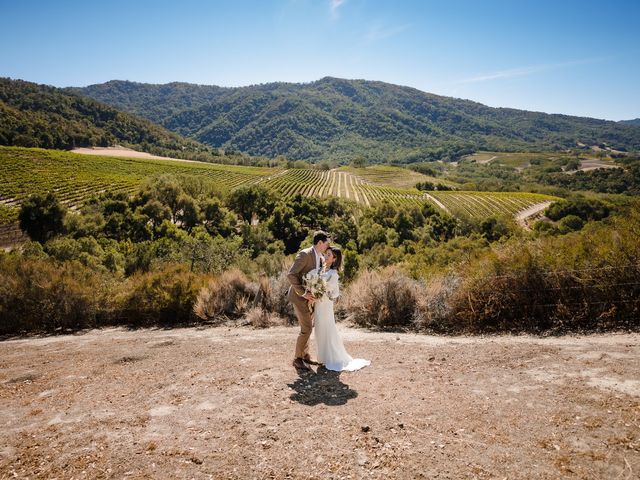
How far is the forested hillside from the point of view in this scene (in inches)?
4779

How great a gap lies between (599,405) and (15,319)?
13.1 meters

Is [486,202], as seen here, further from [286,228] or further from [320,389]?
[320,389]

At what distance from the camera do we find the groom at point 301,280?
5.96 metres

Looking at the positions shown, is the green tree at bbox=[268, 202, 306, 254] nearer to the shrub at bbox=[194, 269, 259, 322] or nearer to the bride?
the shrub at bbox=[194, 269, 259, 322]

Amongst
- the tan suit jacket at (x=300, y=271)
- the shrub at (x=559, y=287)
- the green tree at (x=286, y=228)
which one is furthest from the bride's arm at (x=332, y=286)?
the green tree at (x=286, y=228)

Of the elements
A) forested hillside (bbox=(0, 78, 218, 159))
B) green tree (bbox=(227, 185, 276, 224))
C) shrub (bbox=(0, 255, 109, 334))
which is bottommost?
shrub (bbox=(0, 255, 109, 334))

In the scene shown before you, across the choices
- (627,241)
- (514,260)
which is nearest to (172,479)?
(514,260)

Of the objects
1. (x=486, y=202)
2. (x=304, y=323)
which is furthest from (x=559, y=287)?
(x=486, y=202)

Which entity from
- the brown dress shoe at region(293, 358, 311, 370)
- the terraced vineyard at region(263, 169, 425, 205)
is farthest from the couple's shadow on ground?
the terraced vineyard at region(263, 169, 425, 205)

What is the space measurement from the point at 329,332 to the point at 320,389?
3.49 ft

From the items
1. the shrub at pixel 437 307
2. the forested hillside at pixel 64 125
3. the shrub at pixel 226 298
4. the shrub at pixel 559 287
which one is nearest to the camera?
the shrub at pixel 559 287

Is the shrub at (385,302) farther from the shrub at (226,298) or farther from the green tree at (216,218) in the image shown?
the green tree at (216,218)

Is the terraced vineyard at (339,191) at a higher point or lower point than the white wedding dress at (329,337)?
higher

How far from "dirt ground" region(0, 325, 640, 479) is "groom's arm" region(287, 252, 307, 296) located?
1.35 metres
